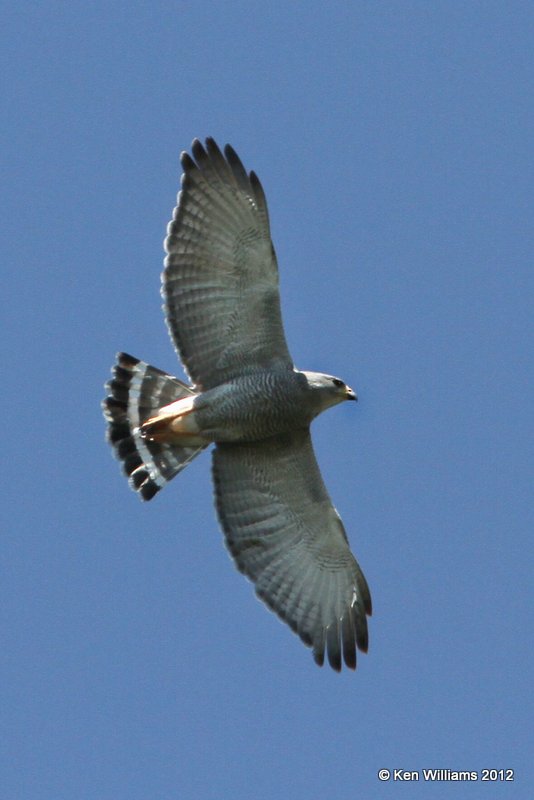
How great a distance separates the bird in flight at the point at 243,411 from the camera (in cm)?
1257

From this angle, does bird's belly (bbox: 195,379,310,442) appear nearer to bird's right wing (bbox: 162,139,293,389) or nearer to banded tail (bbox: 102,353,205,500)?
bird's right wing (bbox: 162,139,293,389)

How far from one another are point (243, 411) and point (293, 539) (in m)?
1.27

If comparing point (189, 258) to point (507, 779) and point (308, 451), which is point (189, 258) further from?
point (507, 779)

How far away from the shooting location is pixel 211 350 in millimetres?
12766

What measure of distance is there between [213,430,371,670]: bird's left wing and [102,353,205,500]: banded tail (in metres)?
0.42

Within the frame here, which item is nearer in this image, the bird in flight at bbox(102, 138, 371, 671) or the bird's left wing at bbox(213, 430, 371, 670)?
the bird in flight at bbox(102, 138, 371, 671)

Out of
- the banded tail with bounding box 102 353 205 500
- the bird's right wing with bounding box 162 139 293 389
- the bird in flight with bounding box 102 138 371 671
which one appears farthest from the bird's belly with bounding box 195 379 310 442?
the banded tail with bounding box 102 353 205 500

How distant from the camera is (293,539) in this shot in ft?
42.9

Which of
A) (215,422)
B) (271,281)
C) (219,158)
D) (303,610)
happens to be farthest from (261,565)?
(219,158)

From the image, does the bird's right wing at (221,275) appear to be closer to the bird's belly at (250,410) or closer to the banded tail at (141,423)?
the bird's belly at (250,410)

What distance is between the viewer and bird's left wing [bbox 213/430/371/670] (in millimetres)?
12898

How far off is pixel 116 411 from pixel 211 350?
103 centimetres

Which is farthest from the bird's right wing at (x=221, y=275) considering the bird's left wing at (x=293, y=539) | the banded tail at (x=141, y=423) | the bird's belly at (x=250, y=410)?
the bird's left wing at (x=293, y=539)

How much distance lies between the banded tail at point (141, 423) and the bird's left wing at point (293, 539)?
0.42m
